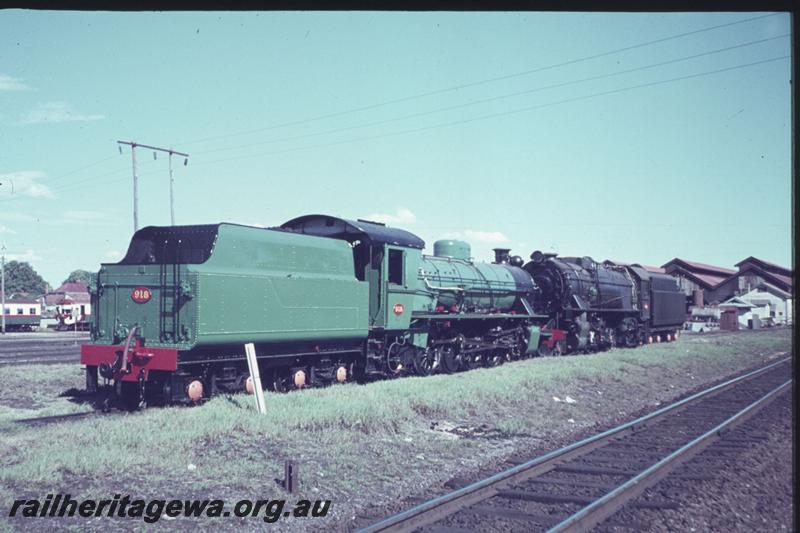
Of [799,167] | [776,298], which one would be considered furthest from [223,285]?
[776,298]

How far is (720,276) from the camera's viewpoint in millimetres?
85250

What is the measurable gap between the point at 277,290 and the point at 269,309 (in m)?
0.42

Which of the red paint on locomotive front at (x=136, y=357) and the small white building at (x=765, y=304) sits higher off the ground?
the red paint on locomotive front at (x=136, y=357)

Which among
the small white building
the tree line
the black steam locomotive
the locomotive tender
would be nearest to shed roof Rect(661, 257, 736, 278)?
the small white building

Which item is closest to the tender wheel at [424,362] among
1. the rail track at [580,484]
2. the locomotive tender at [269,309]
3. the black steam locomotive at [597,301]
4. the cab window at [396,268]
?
the locomotive tender at [269,309]

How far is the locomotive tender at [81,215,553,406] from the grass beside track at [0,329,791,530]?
3.15 feet

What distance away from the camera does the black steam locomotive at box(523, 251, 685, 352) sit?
82.0 ft

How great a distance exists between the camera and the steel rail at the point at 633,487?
632 centimetres

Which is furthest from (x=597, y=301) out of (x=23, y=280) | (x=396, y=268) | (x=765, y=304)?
(x=23, y=280)

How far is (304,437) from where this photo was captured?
951 centimetres

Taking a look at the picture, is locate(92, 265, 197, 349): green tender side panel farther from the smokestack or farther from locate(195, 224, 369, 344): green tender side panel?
the smokestack

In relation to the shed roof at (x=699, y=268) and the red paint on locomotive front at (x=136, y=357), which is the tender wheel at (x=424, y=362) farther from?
the shed roof at (x=699, y=268)

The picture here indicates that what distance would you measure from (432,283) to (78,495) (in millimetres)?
12069

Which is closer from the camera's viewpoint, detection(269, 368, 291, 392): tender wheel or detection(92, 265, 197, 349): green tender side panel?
detection(92, 265, 197, 349): green tender side panel
